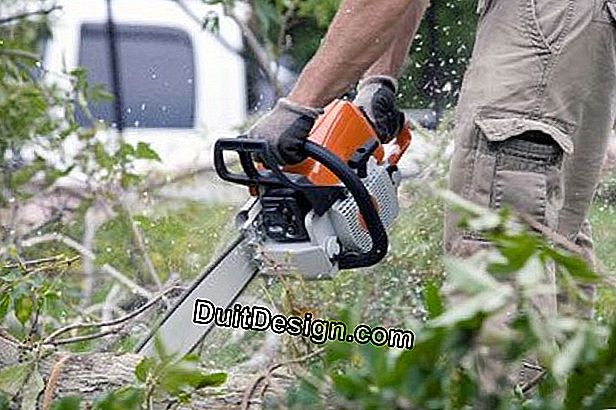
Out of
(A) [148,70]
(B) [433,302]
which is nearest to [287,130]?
(B) [433,302]

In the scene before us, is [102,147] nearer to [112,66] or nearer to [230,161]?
[230,161]

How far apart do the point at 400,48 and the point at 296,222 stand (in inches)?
18.3

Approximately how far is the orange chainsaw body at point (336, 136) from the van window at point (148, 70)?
3017 millimetres

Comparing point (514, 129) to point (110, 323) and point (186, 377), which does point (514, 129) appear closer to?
point (110, 323)

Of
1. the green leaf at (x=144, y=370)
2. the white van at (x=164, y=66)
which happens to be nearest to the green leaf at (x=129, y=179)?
the white van at (x=164, y=66)

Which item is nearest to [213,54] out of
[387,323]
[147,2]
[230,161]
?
[147,2]

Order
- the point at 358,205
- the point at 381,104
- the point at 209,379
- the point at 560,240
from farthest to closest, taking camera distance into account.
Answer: the point at 381,104 → the point at 358,205 → the point at 209,379 → the point at 560,240

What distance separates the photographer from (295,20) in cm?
491

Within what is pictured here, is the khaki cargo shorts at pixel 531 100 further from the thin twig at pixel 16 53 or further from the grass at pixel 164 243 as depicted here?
the thin twig at pixel 16 53

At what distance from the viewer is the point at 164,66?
6.37m

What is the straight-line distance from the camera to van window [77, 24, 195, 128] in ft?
18.3

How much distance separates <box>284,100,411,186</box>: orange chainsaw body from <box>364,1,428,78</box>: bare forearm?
0.53 ft

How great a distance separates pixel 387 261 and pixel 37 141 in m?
1.15

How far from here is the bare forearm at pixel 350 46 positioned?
213 cm
